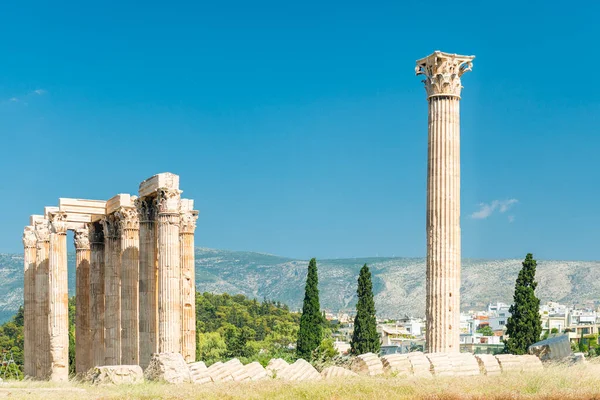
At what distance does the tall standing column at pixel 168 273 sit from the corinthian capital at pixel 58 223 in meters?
9.01

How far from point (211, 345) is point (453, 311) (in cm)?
5657

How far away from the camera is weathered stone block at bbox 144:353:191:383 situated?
23.1 m

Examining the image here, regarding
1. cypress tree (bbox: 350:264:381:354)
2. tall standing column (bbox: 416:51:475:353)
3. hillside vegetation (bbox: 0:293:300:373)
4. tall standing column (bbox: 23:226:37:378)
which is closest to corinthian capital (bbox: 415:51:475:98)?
tall standing column (bbox: 416:51:475:353)

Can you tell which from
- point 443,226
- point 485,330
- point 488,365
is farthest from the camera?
point 485,330

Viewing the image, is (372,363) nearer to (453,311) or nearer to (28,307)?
(453,311)

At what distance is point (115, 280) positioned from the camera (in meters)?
35.8

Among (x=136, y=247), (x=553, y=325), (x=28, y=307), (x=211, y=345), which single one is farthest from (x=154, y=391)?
(x=553, y=325)

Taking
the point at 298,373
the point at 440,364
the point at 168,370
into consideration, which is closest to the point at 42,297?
the point at 168,370

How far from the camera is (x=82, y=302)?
40.0 m

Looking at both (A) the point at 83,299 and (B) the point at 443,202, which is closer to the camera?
(B) the point at 443,202

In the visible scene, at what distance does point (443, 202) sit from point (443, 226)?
1.99 ft

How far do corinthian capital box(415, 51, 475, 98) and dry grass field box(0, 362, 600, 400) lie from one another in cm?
757

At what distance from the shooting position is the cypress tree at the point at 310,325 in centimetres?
5606

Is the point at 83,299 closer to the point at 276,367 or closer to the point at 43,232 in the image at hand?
the point at 43,232
